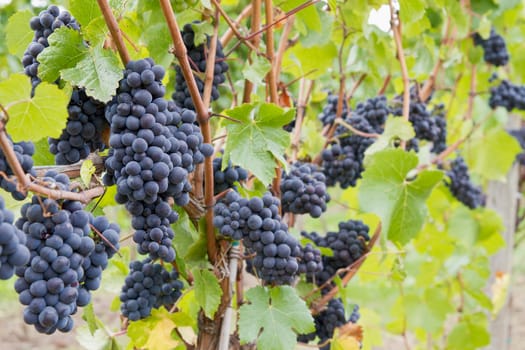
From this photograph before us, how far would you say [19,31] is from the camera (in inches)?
44.9

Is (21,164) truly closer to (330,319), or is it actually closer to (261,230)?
(261,230)

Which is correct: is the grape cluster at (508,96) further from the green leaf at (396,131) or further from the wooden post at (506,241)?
the green leaf at (396,131)

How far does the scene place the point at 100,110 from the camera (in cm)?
94

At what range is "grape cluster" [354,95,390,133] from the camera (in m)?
1.71

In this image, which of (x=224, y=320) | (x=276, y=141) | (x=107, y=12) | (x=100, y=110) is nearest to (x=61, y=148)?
(x=100, y=110)

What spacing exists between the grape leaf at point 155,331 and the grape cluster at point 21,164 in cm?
62

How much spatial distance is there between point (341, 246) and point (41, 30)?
938 mm

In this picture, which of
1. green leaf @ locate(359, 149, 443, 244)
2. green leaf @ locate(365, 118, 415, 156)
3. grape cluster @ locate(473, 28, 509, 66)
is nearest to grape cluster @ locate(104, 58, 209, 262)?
green leaf @ locate(359, 149, 443, 244)

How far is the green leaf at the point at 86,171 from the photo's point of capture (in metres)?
0.81

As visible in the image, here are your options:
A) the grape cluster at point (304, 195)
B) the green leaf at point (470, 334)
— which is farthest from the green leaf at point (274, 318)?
the green leaf at point (470, 334)

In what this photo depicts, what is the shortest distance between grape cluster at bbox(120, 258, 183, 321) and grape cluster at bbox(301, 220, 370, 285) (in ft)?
1.35

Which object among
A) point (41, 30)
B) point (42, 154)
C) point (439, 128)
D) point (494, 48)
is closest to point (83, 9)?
point (41, 30)

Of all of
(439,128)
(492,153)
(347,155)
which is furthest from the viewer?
(492,153)

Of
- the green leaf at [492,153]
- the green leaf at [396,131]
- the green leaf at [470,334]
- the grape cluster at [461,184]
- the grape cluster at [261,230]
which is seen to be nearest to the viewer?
the grape cluster at [261,230]
